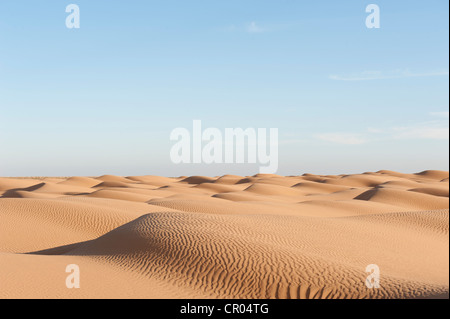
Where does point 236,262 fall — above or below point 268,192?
above

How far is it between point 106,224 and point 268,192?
2715cm

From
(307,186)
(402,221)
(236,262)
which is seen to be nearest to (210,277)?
(236,262)

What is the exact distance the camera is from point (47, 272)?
9.33m

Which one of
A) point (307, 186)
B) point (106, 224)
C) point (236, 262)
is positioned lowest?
point (307, 186)

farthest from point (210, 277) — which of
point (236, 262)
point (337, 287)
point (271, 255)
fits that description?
point (337, 287)

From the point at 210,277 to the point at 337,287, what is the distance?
105 inches
